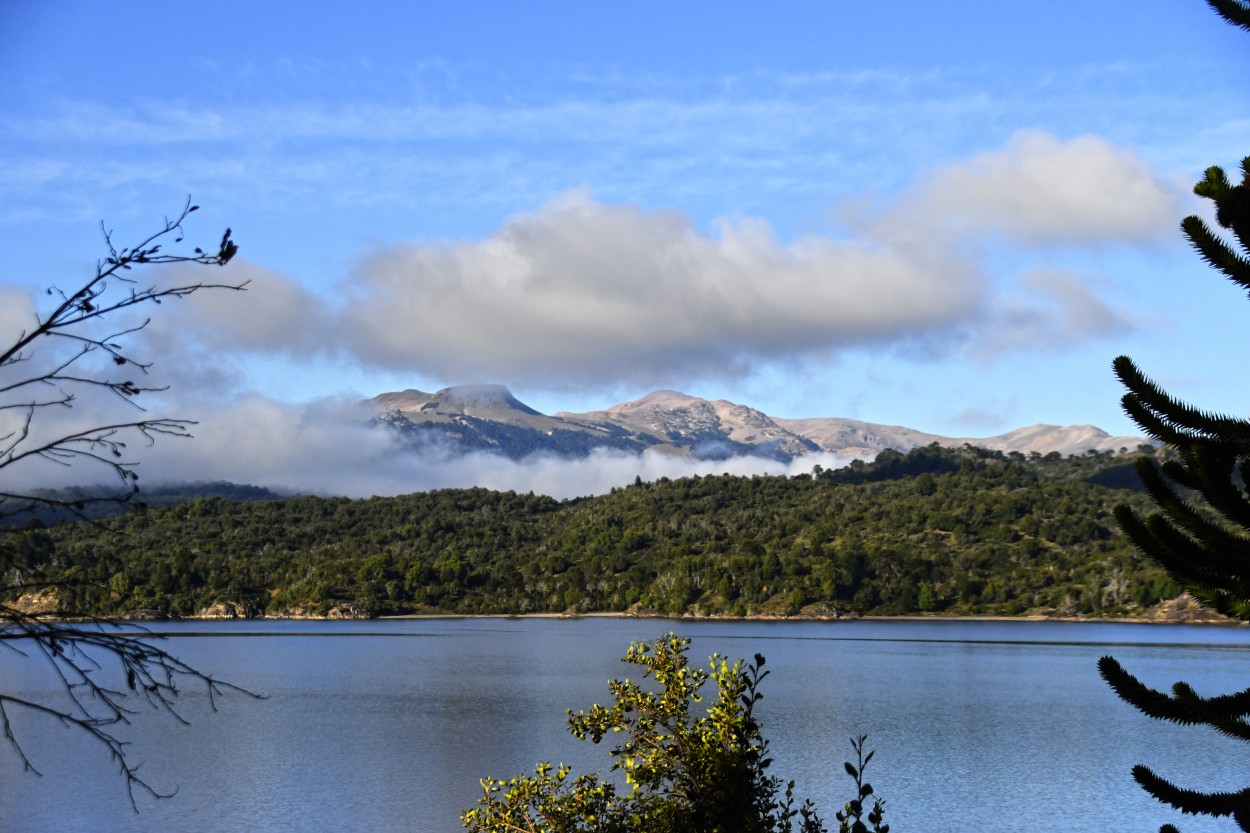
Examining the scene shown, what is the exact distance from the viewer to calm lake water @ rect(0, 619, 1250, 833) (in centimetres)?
4538

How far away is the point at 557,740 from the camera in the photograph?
5962cm

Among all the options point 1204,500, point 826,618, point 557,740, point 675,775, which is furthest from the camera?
point 826,618

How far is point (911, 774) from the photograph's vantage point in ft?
170

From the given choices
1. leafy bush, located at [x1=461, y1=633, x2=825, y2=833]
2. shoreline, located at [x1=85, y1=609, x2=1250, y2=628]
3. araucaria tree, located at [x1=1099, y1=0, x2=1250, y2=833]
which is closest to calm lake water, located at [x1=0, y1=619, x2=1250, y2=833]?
leafy bush, located at [x1=461, y1=633, x2=825, y2=833]

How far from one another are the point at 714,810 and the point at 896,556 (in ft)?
569

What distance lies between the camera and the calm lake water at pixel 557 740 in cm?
4538

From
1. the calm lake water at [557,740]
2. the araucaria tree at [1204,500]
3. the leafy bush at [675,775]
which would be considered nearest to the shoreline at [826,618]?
the calm lake water at [557,740]

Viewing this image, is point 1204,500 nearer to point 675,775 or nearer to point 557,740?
point 675,775

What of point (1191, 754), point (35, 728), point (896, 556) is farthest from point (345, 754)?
point (896, 556)

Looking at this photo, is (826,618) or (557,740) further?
(826,618)

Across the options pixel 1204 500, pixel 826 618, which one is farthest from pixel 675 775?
pixel 826 618

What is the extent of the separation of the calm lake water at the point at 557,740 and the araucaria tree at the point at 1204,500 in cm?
2946

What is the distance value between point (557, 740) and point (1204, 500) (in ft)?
166

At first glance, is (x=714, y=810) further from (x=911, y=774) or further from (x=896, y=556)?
(x=896, y=556)
